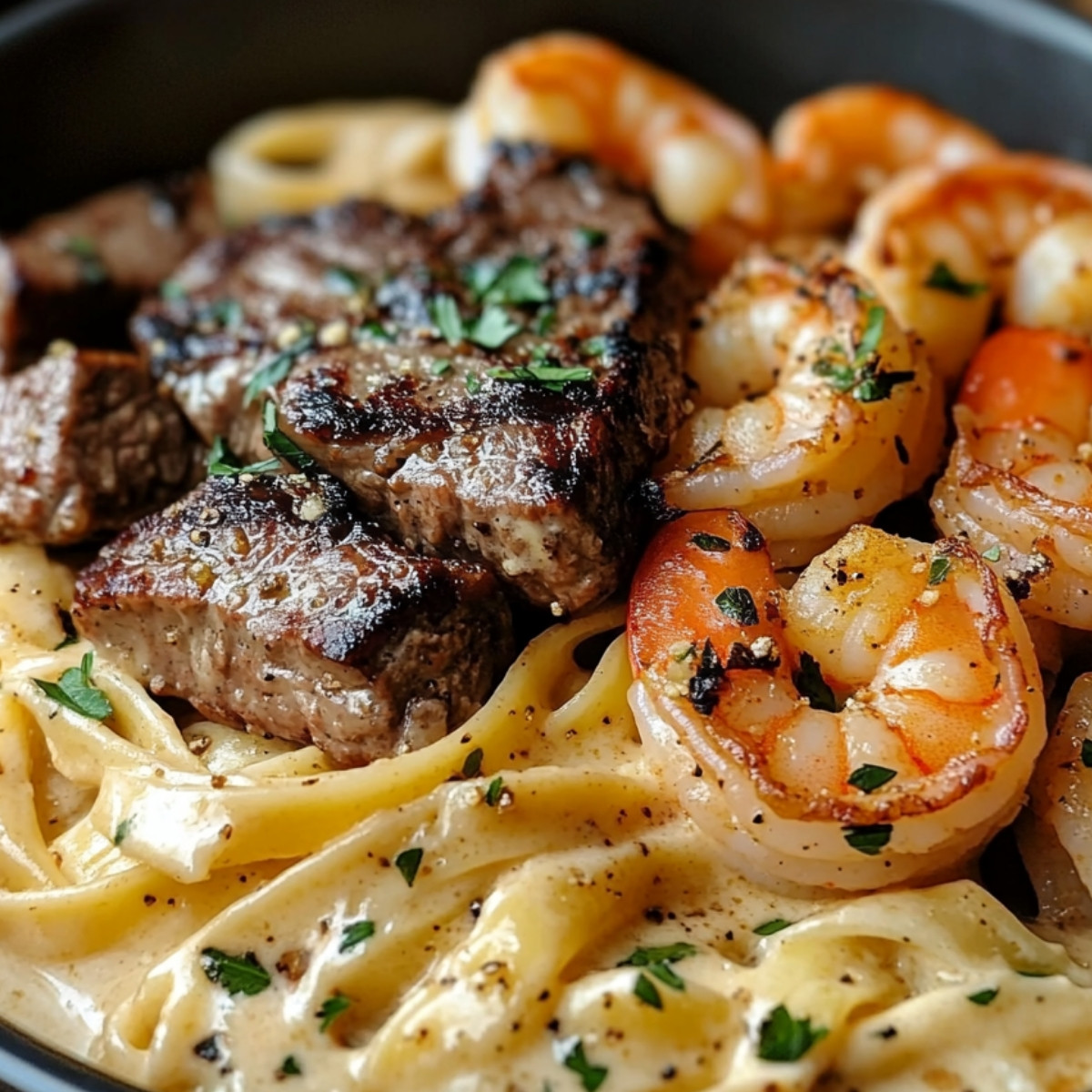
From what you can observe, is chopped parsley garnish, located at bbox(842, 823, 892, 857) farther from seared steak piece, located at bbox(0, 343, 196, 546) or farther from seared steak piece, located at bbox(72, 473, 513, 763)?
seared steak piece, located at bbox(0, 343, 196, 546)

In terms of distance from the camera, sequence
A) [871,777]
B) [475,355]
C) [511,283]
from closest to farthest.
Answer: [871,777] → [475,355] → [511,283]

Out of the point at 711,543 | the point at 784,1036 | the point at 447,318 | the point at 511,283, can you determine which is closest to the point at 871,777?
the point at 784,1036

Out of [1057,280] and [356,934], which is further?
[1057,280]

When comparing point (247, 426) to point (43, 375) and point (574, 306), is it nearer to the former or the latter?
point (43, 375)

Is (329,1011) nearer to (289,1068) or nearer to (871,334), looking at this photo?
(289,1068)

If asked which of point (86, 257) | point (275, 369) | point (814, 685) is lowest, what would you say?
point (86, 257)

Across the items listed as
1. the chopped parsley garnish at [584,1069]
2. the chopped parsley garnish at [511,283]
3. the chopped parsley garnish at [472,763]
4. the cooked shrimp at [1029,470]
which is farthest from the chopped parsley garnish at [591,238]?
the chopped parsley garnish at [584,1069]

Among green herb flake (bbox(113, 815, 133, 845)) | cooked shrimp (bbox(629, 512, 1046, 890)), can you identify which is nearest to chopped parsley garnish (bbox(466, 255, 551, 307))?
cooked shrimp (bbox(629, 512, 1046, 890))

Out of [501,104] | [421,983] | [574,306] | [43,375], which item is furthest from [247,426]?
[501,104]

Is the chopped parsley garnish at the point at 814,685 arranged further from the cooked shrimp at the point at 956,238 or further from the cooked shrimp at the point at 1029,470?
the cooked shrimp at the point at 956,238
